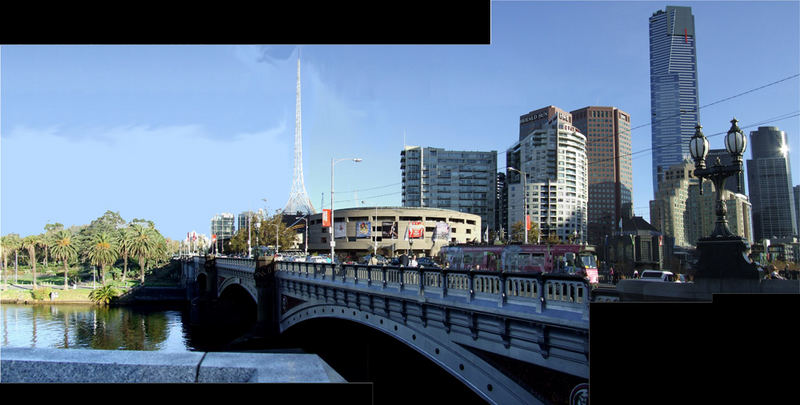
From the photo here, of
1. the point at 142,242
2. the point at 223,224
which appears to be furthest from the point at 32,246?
the point at 223,224

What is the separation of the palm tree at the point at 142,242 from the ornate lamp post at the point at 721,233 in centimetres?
1155

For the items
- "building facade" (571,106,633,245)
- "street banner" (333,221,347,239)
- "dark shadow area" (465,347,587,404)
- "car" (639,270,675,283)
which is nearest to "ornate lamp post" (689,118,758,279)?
"car" (639,270,675,283)

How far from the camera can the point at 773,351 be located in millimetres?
5812

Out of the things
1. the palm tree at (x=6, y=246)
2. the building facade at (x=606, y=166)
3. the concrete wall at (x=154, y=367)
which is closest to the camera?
the concrete wall at (x=154, y=367)

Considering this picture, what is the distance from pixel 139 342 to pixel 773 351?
17114 mm

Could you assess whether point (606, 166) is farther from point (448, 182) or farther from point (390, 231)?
point (390, 231)

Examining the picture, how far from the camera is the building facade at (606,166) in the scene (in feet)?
25.0

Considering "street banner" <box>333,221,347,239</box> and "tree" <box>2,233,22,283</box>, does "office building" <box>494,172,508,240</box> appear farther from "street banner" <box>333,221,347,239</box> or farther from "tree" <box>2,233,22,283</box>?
"street banner" <box>333,221,347,239</box>

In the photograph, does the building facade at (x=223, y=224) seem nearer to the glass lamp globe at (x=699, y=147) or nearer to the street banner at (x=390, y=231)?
the street banner at (x=390, y=231)

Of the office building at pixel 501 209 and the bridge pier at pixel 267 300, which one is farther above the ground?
the office building at pixel 501 209

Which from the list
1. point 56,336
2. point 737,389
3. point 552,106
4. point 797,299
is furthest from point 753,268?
point 56,336

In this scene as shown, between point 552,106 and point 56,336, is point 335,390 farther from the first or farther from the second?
point 56,336

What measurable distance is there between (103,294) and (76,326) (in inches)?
41.9

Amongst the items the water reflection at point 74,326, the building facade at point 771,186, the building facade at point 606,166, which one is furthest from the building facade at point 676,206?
the water reflection at point 74,326
